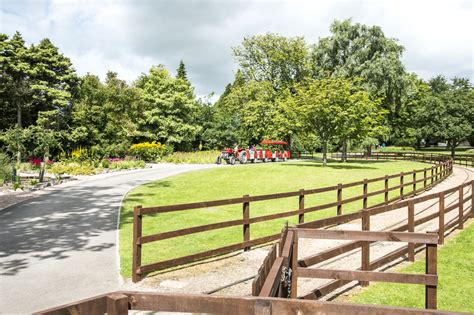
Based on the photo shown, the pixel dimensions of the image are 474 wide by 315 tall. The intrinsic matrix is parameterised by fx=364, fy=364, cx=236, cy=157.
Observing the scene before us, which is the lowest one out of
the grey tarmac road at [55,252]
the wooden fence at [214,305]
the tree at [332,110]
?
the grey tarmac road at [55,252]

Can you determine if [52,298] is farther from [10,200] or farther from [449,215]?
[449,215]

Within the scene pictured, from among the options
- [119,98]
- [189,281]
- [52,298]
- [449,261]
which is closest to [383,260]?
[449,261]

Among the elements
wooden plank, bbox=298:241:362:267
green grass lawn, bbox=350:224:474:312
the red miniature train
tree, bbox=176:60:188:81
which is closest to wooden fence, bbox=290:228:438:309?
wooden plank, bbox=298:241:362:267

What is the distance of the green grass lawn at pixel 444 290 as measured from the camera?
5.53 metres

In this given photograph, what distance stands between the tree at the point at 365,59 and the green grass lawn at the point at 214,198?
21.7m

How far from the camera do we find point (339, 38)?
1783 inches

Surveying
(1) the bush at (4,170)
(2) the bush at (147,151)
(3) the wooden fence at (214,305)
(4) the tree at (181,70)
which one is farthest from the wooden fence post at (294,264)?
(4) the tree at (181,70)

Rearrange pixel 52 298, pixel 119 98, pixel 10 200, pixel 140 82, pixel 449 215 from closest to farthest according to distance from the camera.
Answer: pixel 52 298 → pixel 449 215 → pixel 10 200 → pixel 119 98 → pixel 140 82

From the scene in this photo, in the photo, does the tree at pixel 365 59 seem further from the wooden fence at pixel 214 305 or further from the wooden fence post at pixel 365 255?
the wooden fence at pixel 214 305

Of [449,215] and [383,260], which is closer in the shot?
[383,260]

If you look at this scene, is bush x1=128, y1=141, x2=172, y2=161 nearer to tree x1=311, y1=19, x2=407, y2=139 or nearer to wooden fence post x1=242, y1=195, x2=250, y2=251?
tree x1=311, y1=19, x2=407, y2=139

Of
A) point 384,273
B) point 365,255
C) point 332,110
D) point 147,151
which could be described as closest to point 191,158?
point 147,151

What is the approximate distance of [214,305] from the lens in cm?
206

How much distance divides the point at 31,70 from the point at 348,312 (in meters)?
38.7
